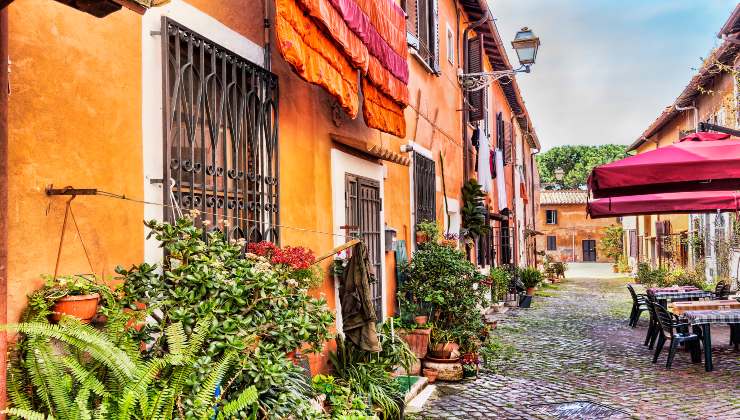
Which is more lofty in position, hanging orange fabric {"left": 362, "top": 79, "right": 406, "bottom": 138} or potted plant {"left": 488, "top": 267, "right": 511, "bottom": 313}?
hanging orange fabric {"left": 362, "top": 79, "right": 406, "bottom": 138}

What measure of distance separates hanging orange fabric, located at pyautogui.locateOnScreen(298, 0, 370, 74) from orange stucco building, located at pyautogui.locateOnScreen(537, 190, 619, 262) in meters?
45.2

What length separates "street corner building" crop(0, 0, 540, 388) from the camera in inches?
112

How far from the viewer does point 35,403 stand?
8.91 feet

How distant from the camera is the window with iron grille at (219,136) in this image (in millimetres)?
3867

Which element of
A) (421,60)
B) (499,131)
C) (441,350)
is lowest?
(441,350)

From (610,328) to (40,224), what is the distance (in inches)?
437

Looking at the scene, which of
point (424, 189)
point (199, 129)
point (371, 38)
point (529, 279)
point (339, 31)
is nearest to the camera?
point (199, 129)

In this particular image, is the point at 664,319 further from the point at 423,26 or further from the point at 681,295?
the point at 423,26

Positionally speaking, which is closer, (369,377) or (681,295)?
(369,377)

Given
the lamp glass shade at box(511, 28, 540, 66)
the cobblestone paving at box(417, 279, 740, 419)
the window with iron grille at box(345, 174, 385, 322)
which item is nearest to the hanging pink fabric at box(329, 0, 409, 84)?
the window with iron grille at box(345, 174, 385, 322)

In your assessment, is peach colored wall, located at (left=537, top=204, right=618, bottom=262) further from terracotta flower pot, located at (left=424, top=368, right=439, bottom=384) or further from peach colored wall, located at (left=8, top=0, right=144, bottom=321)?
peach colored wall, located at (left=8, top=0, right=144, bottom=321)

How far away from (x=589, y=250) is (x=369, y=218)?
47.5m

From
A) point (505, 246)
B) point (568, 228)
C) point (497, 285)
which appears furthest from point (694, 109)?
point (568, 228)

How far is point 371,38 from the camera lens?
6.27 m
